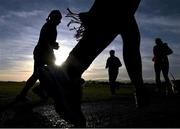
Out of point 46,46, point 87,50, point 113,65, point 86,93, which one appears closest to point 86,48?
point 87,50

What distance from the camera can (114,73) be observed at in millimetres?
17016

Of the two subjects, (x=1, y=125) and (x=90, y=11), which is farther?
(x=1, y=125)

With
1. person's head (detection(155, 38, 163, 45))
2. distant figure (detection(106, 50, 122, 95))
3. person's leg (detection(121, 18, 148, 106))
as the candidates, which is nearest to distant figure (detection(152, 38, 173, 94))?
person's head (detection(155, 38, 163, 45))

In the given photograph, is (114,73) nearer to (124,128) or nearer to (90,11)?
(124,128)

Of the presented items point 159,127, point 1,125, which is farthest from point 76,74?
point 1,125

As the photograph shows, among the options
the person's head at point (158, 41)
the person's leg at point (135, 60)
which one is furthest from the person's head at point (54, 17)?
the person's leg at point (135, 60)

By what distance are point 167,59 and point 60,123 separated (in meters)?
10.2

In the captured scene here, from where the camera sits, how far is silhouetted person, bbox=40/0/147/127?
3219 millimetres

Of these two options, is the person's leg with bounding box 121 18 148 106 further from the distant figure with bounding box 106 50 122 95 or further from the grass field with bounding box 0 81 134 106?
the distant figure with bounding box 106 50 122 95

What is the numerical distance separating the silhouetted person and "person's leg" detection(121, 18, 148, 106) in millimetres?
31

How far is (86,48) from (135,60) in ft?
2.07

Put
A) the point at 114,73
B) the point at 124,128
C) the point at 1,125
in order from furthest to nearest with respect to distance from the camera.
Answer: the point at 114,73, the point at 1,125, the point at 124,128

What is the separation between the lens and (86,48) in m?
3.37

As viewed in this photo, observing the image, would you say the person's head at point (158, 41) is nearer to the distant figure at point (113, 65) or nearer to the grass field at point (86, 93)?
the grass field at point (86, 93)
